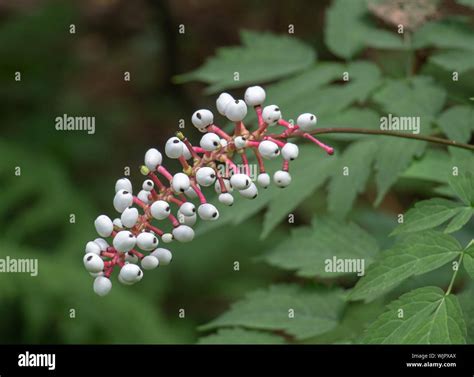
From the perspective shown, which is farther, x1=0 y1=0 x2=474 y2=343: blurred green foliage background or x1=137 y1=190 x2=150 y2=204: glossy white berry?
x1=0 y1=0 x2=474 y2=343: blurred green foliage background

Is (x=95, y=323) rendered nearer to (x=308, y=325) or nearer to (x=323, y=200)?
(x=323, y=200)

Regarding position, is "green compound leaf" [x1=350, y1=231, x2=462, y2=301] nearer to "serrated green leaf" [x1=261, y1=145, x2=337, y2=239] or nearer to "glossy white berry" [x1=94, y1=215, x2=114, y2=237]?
"glossy white berry" [x1=94, y1=215, x2=114, y2=237]

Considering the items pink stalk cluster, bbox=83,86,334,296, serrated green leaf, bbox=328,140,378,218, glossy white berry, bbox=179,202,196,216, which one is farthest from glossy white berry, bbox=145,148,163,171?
serrated green leaf, bbox=328,140,378,218

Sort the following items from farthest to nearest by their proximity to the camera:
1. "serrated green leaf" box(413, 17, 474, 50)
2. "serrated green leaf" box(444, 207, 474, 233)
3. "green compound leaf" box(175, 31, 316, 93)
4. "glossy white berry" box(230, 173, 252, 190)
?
"green compound leaf" box(175, 31, 316, 93)
"serrated green leaf" box(413, 17, 474, 50)
"serrated green leaf" box(444, 207, 474, 233)
"glossy white berry" box(230, 173, 252, 190)

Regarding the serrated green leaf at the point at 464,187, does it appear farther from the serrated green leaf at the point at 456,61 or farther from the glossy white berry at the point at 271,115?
the serrated green leaf at the point at 456,61

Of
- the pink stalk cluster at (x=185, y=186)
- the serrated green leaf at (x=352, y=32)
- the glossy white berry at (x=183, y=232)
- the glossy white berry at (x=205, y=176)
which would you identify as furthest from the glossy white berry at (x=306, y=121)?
the serrated green leaf at (x=352, y=32)

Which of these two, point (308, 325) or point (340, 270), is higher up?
point (340, 270)

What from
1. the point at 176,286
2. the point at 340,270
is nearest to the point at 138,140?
the point at 176,286
